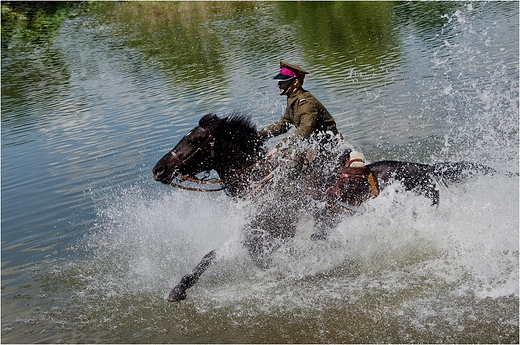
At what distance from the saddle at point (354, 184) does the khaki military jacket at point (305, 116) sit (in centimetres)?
55

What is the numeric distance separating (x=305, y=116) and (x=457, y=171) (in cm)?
233

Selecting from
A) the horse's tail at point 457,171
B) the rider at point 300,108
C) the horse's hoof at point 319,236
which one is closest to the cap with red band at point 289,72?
the rider at point 300,108

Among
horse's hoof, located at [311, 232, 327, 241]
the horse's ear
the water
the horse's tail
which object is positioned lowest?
the water

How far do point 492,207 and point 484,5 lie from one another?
2436 centimetres

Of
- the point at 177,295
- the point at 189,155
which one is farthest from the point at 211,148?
the point at 177,295

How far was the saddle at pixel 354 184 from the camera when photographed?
25.3 ft

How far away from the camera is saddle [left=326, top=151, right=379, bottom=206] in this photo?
25.3ft

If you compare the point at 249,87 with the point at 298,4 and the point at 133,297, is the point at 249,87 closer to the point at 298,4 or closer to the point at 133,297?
the point at 133,297

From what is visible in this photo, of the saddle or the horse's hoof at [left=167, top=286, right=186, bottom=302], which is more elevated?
the saddle

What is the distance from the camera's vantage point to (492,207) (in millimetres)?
8211

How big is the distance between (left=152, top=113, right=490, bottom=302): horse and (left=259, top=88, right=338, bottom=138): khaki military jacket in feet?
0.99

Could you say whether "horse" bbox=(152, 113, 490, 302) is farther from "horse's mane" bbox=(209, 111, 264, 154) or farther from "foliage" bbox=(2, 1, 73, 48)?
"foliage" bbox=(2, 1, 73, 48)

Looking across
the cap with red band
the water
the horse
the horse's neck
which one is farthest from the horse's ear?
the water

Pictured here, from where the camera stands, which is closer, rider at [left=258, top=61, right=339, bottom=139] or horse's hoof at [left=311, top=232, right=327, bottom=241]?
rider at [left=258, top=61, right=339, bottom=139]
